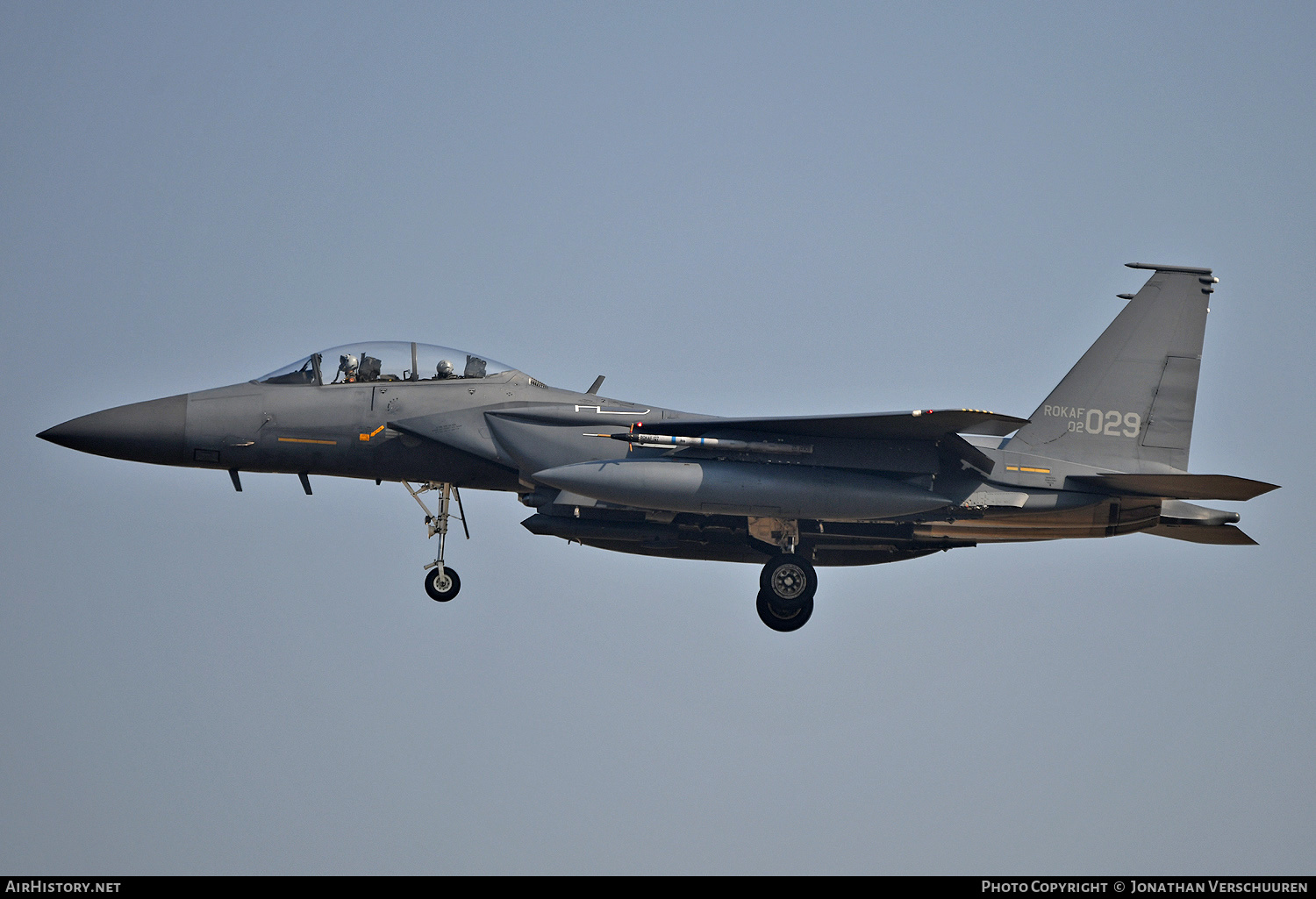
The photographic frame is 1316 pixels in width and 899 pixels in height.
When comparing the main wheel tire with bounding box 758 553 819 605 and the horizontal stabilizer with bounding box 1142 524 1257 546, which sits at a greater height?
the horizontal stabilizer with bounding box 1142 524 1257 546

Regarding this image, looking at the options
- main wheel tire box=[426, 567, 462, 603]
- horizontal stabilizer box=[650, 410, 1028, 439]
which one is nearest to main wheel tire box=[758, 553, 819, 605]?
horizontal stabilizer box=[650, 410, 1028, 439]

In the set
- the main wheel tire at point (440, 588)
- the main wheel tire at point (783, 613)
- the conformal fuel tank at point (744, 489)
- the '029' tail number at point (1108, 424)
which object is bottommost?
the main wheel tire at point (440, 588)

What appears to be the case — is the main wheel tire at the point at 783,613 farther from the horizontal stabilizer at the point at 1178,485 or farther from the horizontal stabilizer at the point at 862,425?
the horizontal stabilizer at the point at 1178,485

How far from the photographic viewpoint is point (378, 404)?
1633 cm

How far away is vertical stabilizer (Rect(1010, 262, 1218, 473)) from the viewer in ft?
55.1

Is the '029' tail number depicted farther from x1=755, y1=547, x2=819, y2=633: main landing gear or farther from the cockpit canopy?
the cockpit canopy

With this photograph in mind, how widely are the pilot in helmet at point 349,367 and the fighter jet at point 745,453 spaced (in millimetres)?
41

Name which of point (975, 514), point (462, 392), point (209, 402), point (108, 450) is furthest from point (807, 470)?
point (108, 450)

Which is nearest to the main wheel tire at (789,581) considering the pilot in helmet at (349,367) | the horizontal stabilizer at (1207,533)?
the horizontal stabilizer at (1207,533)

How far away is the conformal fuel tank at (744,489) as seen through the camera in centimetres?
1509

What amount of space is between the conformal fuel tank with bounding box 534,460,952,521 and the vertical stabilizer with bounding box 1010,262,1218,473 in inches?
79.4

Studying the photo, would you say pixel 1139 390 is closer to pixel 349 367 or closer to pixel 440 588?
pixel 440 588

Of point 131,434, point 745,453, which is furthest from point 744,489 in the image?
point 131,434
